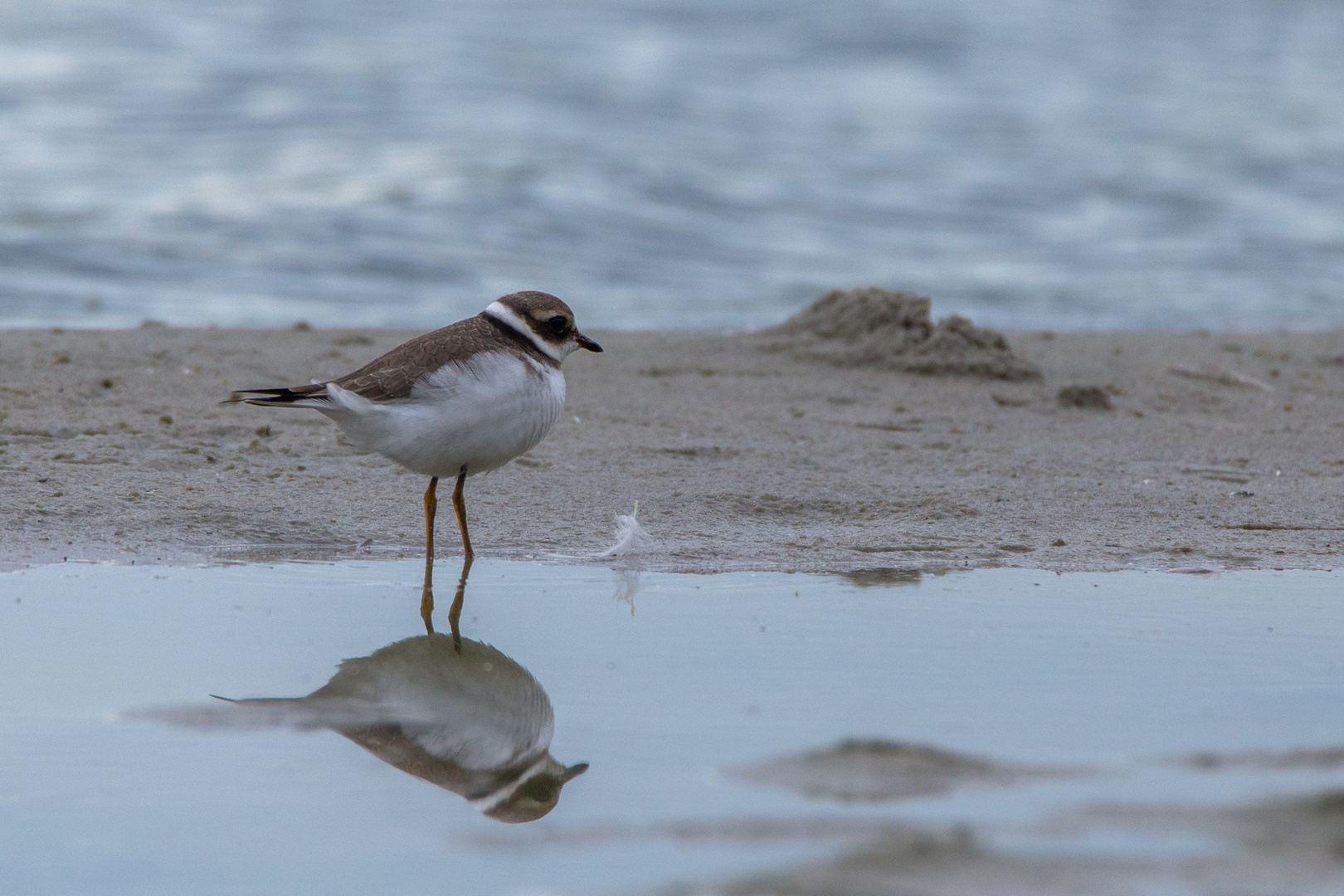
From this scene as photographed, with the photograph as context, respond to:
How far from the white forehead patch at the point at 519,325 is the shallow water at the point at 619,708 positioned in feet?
2.59

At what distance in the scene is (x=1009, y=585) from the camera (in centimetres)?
445

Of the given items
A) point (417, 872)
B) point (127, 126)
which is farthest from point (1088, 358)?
point (127, 126)

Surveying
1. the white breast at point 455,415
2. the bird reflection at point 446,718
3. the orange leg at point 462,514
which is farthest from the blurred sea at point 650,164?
the bird reflection at point 446,718

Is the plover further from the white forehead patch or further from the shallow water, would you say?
the shallow water

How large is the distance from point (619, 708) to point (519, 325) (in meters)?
1.91

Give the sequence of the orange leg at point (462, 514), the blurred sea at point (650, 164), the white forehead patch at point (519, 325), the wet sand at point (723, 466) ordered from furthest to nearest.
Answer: the blurred sea at point (650, 164) < the white forehead patch at point (519, 325) < the wet sand at point (723, 466) < the orange leg at point (462, 514)

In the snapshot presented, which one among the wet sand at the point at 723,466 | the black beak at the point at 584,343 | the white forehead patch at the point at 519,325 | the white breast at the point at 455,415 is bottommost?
the wet sand at the point at 723,466

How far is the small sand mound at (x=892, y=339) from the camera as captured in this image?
7828 millimetres

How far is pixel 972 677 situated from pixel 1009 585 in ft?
2.99

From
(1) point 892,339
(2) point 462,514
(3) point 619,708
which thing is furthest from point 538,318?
(1) point 892,339

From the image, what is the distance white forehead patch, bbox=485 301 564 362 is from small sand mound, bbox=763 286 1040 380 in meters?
3.36

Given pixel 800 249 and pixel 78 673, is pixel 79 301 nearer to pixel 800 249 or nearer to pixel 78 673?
pixel 800 249

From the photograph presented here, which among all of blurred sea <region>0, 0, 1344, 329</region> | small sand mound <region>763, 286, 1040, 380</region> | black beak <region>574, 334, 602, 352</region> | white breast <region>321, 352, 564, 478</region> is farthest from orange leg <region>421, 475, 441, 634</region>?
blurred sea <region>0, 0, 1344, 329</region>

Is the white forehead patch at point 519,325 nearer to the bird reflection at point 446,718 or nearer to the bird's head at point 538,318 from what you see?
the bird's head at point 538,318
